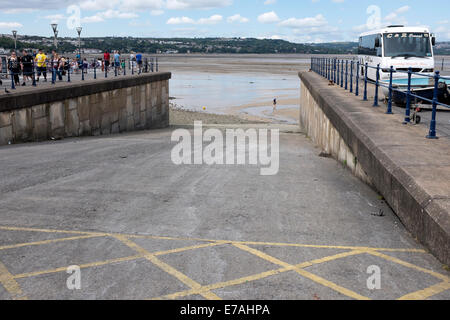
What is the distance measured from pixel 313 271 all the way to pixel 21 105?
14.1 meters

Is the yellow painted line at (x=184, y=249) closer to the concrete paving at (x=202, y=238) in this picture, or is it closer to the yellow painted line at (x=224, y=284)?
the concrete paving at (x=202, y=238)

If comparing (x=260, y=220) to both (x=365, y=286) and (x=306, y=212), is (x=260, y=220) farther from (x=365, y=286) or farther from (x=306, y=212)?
(x=365, y=286)

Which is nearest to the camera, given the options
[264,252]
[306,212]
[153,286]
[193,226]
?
[153,286]

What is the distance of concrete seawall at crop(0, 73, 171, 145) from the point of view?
16.7m

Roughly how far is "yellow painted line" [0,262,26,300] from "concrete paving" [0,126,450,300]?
1 cm

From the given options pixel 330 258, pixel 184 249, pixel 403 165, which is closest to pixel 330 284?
pixel 330 258

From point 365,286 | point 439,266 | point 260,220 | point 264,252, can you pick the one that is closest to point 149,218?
point 260,220

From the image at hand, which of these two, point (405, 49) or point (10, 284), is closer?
point (10, 284)

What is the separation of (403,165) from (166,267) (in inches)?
147

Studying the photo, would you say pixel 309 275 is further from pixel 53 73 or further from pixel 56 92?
pixel 53 73

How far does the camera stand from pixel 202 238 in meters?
6.20

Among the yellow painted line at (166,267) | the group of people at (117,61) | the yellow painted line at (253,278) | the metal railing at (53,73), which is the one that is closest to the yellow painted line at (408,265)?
the yellow painted line at (253,278)
